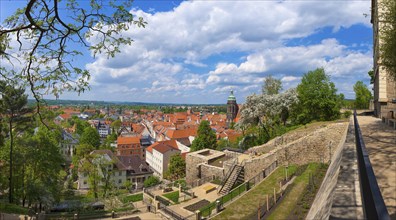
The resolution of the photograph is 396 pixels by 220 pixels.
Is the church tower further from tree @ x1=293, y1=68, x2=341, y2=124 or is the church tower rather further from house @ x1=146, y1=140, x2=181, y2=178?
tree @ x1=293, y1=68, x2=341, y2=124

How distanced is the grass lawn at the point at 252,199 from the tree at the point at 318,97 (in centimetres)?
1192

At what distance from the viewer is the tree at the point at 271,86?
115 ft

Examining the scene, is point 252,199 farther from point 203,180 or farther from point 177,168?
point 177,168

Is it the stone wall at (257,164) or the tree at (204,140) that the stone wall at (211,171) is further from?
the tree at (204,140)

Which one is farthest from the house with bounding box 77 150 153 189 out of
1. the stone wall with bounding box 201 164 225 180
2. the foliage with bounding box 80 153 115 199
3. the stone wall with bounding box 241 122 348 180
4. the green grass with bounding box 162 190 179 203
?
the stone wall with bounding box 241 122 348 180

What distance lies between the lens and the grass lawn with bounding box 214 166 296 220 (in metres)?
13.5

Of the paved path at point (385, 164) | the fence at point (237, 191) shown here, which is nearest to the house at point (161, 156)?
the fence at point (237, 191)

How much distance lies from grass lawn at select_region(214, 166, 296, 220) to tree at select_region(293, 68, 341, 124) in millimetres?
11924

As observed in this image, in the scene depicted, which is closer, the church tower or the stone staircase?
the stone staircase

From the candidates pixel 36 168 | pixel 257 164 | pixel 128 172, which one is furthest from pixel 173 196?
pixel 128 172

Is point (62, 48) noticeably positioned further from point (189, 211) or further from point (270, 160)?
point (270, 160)

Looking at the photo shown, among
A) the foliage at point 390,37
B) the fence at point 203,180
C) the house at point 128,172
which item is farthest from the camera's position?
the house at point 128,172

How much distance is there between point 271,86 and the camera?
35375 millimetres

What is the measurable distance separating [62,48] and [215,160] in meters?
19.5
